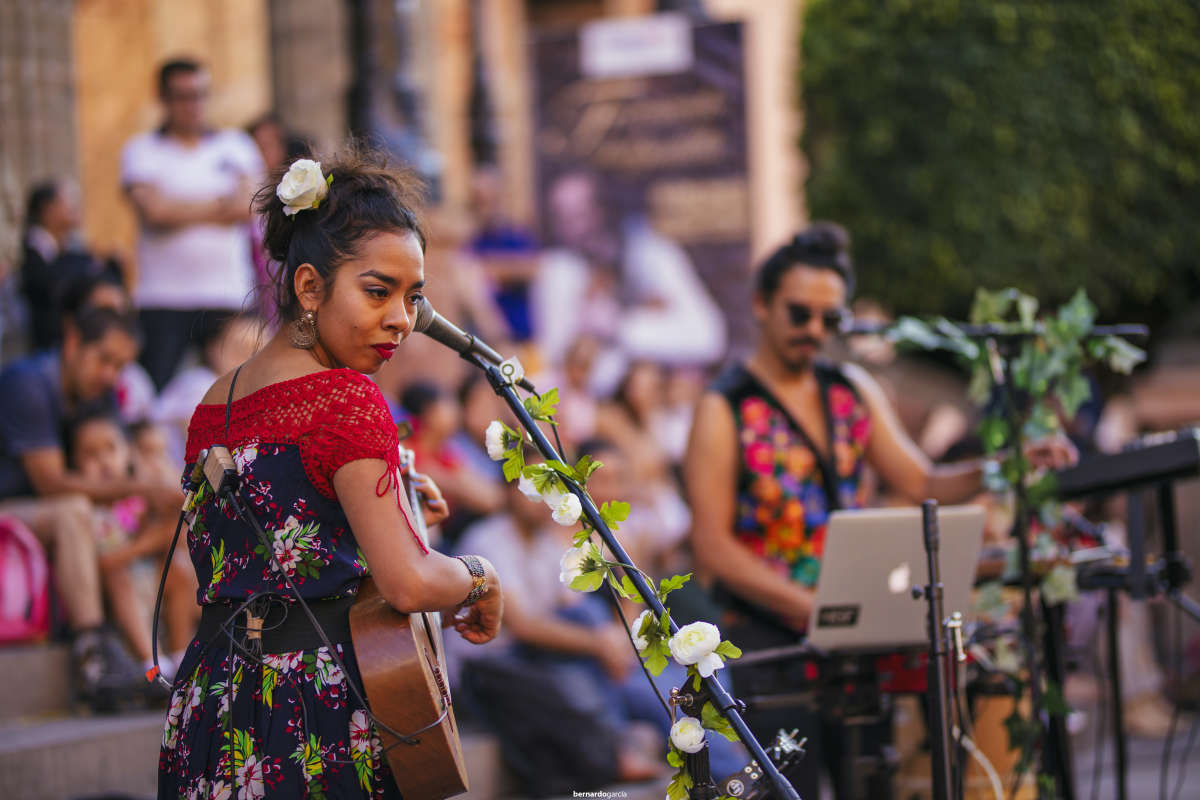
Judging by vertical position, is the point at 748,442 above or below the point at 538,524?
above

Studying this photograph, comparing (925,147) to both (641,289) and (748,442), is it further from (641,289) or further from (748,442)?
(748,442)

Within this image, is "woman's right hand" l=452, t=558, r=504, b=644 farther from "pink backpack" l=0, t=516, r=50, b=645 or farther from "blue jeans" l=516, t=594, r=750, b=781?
"blue jeans" l=516, t=594, r=750, b=781

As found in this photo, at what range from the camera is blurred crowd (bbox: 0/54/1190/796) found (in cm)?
564

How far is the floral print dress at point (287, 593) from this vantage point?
2.66 meters

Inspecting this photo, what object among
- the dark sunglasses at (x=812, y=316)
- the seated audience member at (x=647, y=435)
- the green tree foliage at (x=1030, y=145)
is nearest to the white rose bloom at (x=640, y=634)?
the dark sunglasses at (x=812, y=316)

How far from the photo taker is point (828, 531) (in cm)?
373

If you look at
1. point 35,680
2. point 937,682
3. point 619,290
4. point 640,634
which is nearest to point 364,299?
point 640,634

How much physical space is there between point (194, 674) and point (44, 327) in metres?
4.83

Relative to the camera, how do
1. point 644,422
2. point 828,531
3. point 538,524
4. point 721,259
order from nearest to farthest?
point 828,531, point 538,524, point 644,422, point 721,259

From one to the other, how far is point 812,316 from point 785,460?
472 mm

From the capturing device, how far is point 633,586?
2.98m

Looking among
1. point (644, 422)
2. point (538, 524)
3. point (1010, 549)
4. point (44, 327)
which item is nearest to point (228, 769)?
point (1010, 549)

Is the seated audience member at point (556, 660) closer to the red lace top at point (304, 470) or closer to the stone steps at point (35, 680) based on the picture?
the stone steps at point (35, 680)

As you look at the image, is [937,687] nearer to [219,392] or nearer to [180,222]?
[219,392]
